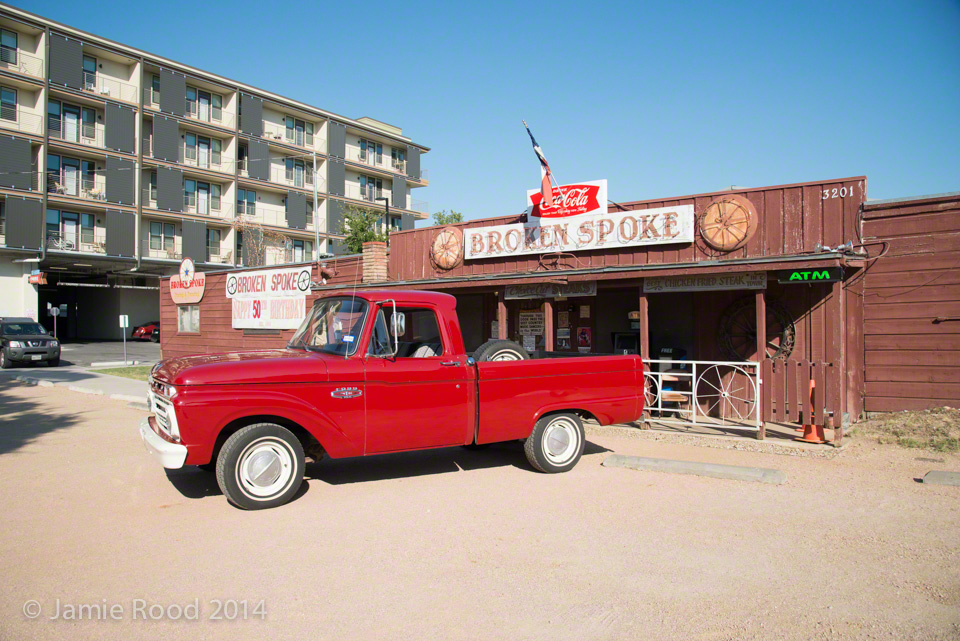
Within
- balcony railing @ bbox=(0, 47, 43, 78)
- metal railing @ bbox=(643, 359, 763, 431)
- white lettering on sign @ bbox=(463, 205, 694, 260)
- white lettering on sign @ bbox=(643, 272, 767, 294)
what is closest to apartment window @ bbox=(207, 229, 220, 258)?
balcony railing @ bbox=(0, 47, 43, 78)

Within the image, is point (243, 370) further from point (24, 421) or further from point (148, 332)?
point (148, 332)

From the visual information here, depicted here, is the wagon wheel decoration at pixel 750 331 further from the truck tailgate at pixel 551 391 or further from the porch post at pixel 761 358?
the truck tailgate at pixel 551 391

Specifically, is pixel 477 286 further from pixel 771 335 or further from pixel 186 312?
pixel 186 312

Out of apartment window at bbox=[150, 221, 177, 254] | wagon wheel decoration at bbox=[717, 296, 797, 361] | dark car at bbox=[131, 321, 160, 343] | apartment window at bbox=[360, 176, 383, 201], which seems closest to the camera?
wagon wheel decoration at bbox=[717, 296, 797, 361]

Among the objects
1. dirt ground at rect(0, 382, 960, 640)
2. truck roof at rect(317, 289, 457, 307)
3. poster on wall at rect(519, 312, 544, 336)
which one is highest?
truck roof at rect(317, 289, 457, 307)

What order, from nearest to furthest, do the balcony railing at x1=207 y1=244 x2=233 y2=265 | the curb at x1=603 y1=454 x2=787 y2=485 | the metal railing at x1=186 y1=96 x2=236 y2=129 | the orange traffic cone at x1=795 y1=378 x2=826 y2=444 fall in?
the curb at x1=603 y1=454 x2=787 y2=485
the orange traffic cone at x1=795 y1=378 x2=826 y2=444
the metal railing at x1=186 y1=96 x2=236 y2=129
the balcony railing at x1=207 y1=244 x2=233 y2=265

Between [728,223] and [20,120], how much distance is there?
3993 centimetres

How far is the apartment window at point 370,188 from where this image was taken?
53.5m

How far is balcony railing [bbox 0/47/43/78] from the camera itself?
3525 centimetres

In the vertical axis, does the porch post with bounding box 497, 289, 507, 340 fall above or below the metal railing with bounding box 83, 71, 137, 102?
below

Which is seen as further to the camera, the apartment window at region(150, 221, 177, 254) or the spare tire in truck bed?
the apartment window at region(150, 221, 177, 254)

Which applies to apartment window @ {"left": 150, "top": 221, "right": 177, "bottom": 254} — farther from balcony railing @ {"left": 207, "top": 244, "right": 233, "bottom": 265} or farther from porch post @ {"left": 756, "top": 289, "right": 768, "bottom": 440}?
porch post @ {"left": 756, "top": 289, "right": 768, "bottom": 440}

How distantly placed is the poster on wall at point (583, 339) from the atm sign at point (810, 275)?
4.53 m

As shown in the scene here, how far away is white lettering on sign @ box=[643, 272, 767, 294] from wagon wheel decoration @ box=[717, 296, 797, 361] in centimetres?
122
